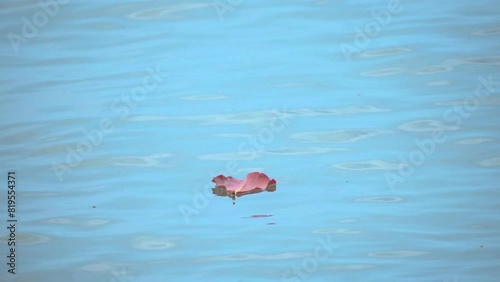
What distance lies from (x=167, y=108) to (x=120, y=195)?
81 cm

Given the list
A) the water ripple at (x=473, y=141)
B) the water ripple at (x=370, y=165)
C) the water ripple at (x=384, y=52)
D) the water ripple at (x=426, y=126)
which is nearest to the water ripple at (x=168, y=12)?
the water ripple at (x=384, y=52)

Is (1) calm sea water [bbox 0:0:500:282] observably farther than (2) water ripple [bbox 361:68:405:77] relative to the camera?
No

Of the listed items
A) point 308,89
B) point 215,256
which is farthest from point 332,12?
point 215,256
